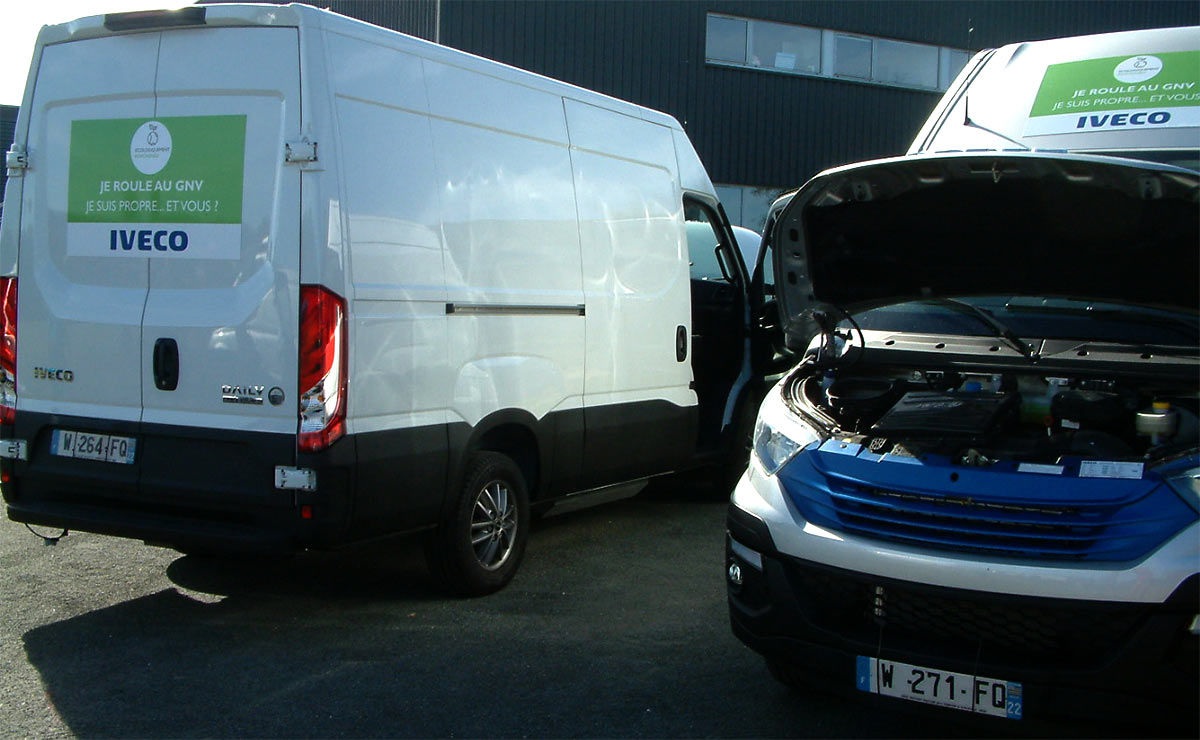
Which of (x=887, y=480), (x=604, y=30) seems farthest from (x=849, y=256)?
(x=604, y=30)

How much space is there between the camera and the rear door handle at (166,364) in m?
4.92

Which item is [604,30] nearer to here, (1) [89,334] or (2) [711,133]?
(2) [711,133]

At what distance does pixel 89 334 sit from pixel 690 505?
4.23 meters

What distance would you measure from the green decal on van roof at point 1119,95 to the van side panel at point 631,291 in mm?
2187

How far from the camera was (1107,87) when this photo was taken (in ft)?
19.3

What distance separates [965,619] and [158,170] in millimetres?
3787

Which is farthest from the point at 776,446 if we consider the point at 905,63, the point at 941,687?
the point at 905,63

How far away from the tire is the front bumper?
5.85ft

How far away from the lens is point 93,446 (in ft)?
16.7

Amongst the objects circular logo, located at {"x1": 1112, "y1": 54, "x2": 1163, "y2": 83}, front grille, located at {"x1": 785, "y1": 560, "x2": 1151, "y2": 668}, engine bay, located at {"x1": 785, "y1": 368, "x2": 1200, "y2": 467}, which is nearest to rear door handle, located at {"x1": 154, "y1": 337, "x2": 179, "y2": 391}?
engine bay, located at {"x1": 785, "y1": 368, "x2": 1200, "y2": 467}

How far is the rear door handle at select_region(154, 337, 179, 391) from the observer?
4.92m

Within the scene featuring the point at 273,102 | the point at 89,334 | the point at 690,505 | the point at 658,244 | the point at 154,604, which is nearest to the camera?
the point at 273,102

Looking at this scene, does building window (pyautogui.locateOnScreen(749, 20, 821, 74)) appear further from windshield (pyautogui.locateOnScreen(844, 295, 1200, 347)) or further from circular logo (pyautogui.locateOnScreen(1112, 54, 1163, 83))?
windshield (pyautogui.locateOnScreen(844, 295, 1200, 347))

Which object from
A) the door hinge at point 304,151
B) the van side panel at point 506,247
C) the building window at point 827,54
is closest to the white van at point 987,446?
the van side panel at point 506,247
